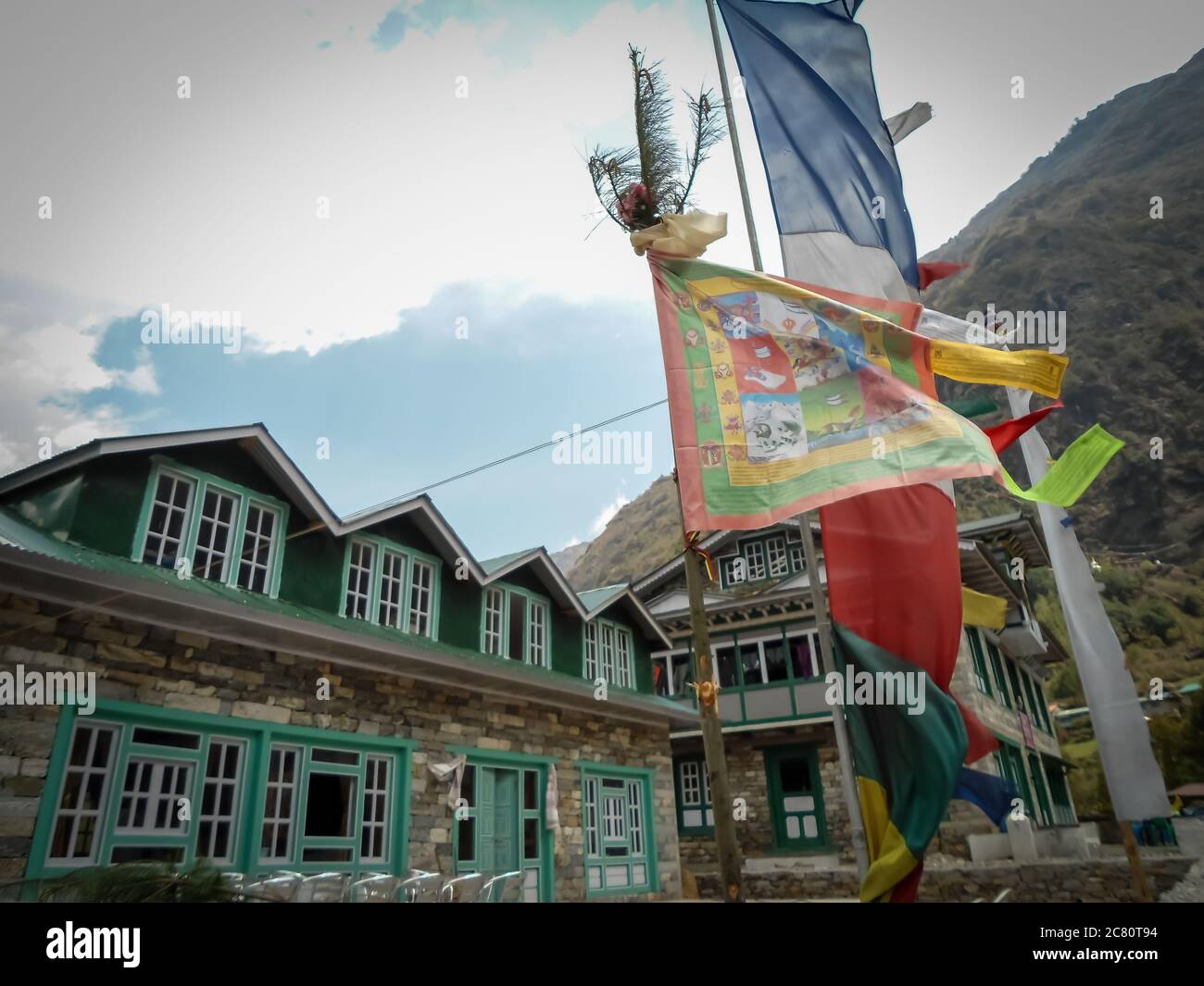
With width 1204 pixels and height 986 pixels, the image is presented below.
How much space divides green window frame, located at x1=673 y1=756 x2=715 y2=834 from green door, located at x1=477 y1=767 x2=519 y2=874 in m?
10.7

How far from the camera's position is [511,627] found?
14.9 meters

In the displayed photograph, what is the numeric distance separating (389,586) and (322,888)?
5171 millimetres

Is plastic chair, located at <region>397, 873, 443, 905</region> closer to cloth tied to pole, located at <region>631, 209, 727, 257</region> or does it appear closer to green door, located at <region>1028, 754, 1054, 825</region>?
cloth tied to pole, located at <region>631, 209, 727, 257</region>

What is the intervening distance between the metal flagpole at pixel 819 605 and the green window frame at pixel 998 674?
17905 mm

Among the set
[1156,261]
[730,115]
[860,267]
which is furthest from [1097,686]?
[1156,261]

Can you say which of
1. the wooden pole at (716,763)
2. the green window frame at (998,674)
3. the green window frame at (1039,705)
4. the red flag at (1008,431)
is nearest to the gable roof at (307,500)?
the wooden pole at (716,763)

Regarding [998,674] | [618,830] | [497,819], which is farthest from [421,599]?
[998,674]

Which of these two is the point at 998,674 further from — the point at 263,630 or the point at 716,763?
the point at 263,630

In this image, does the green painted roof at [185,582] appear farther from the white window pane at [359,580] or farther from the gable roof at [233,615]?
the white window pane at [359,580]

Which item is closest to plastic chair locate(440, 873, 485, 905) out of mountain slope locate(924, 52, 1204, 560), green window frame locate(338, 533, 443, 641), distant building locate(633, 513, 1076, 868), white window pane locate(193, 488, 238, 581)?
green window frame locate(338, 533, 443, 641)

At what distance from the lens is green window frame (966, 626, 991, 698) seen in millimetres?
21120
